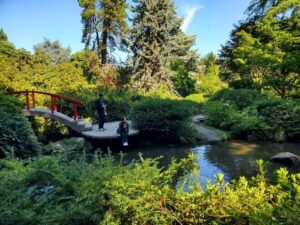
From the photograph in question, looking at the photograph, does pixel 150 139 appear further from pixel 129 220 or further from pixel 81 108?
pixel 129 220

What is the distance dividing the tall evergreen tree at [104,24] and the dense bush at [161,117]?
16208 millimetres

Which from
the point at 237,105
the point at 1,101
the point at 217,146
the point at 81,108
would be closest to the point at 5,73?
the point at 81,108

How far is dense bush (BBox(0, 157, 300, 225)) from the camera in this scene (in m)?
2.64

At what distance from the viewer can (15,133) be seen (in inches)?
379

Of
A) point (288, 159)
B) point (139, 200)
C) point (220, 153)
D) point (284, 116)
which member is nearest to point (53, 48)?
point (284, 116)

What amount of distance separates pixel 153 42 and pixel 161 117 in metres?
15.9

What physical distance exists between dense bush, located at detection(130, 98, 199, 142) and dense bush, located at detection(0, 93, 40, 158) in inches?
194

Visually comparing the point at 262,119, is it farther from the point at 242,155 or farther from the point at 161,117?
the point at 161,117


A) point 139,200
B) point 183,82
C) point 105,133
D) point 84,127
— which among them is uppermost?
point 183,82

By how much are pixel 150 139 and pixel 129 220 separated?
1125cm

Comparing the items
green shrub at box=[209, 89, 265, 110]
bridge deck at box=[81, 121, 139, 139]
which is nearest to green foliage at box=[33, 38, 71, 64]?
green shrub at box=[209, 89, 265, 110]

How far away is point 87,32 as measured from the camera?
29.6m

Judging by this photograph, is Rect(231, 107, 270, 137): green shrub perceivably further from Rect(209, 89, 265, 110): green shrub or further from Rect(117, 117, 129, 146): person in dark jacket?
Rect(117, 117, 129, 146): person in dark jacket

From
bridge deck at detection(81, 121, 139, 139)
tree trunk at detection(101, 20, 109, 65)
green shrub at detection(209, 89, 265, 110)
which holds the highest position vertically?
tree trunk at detection(101, 20, 109, 65)
